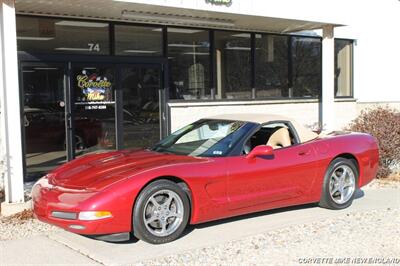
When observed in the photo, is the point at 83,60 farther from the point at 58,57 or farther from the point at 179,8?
the point at 179,8

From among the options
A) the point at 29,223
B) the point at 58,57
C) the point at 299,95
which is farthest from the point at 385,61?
the point at 29,223

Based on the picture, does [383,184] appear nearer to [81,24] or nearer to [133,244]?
[133,244]

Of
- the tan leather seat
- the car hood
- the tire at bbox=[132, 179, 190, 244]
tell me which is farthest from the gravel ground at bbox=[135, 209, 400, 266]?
the tan leather seat

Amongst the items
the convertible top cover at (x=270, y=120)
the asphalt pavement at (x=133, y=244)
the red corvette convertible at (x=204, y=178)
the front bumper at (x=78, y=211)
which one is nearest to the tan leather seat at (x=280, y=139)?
the red corvette convertible at (x=204, y=178)

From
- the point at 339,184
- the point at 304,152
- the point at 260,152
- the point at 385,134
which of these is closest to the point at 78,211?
the point at 260,152

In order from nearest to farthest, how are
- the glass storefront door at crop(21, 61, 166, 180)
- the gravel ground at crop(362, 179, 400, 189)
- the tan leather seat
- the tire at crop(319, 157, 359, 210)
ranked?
the tan leather seat → the tire at crop(319, 157, 359, 210) → the gravel ground at crop(362, 179, 400, 189) → the glass storefront door at crop(21, 61, 166, 180)

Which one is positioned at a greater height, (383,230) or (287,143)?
(287,143)

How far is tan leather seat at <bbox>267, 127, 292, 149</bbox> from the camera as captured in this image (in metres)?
6.83

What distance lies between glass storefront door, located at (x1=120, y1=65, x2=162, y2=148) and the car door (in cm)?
464

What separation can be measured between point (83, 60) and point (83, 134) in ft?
4.58

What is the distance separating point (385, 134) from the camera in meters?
A: 9.90

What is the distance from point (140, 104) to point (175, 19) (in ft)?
6.05

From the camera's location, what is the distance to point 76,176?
5.71m

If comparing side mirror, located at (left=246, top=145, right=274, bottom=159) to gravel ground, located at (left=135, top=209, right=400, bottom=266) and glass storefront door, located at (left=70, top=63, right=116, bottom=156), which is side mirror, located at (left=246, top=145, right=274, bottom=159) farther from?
glass storefront door, located at (left=70, top=63, right=116, bottom=156)
